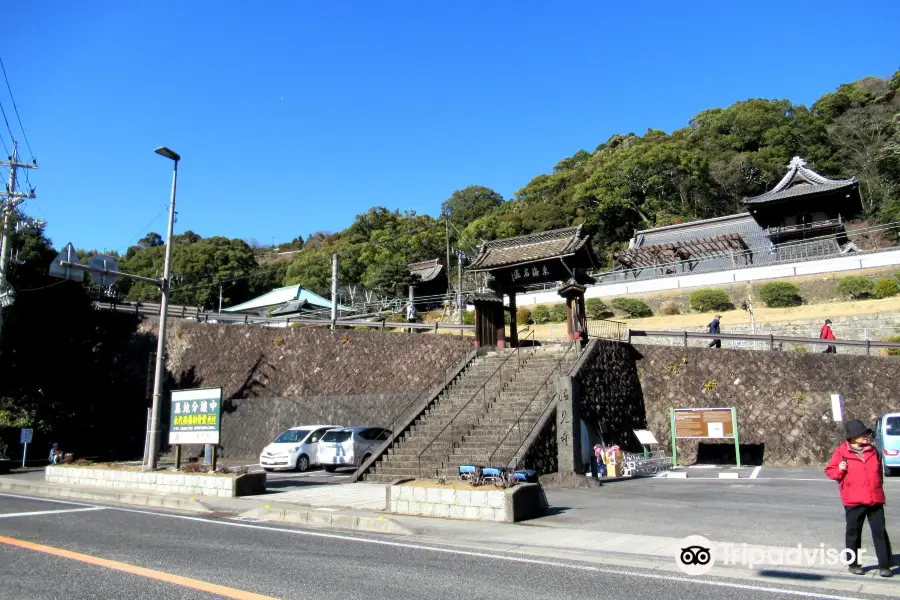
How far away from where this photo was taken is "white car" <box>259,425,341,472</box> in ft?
67.1

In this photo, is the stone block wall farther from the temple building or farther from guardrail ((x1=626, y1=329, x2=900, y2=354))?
the temple building

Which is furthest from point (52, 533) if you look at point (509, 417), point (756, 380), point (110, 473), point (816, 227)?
point (816, 227)

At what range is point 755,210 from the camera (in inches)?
1857

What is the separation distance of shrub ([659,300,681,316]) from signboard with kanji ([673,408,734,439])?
17604 mm

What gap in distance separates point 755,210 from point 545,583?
47.2 meters

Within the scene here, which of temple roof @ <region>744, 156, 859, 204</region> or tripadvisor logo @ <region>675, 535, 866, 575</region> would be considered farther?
temple roof @ <region>744, 156, 859, 204</region>

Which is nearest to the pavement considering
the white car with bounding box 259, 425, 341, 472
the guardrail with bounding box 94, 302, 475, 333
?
the white car with bounding box 259, 425, 341, 472

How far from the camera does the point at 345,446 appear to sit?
2005 centimetres

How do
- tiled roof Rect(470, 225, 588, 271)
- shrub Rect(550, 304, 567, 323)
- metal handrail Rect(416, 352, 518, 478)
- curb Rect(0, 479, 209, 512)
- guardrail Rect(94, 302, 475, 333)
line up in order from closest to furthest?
curb Rect(0, 479, 209, 512) → metal handrail Rect(416, 352, 518, 478) → tiled roof Rect(470, 225, 588, 271) → guardrail Rect(94, 302, 475, 333) → shrub Rect(550, 304, 567, 323)

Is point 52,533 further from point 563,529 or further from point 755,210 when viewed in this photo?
point 755,210

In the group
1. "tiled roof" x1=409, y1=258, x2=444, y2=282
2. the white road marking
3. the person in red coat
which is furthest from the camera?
"tiled roof" x1=409, y1=258, x2=444, y2=282

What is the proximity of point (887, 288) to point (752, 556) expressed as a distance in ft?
90.1

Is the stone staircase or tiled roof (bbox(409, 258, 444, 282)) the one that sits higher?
tiled roof (bbox(409, 258, 444, 282))

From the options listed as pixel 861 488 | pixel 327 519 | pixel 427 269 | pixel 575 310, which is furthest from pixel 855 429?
pixel 427 269
